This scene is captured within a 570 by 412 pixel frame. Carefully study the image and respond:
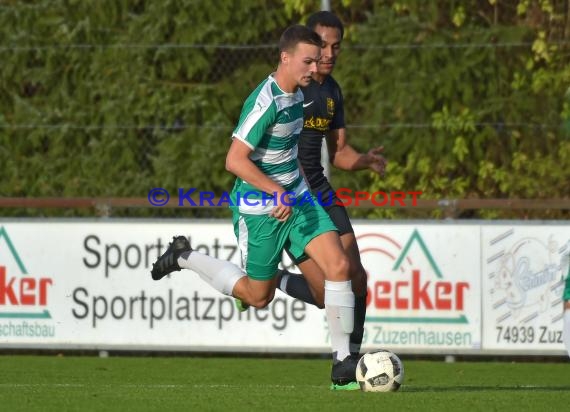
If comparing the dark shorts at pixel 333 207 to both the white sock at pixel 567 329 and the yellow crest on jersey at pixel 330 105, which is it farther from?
the white sock at pixel 567 329

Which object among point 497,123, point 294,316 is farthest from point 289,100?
point 497,123

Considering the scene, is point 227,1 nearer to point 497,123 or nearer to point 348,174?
point 348,174

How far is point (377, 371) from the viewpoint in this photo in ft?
25.9

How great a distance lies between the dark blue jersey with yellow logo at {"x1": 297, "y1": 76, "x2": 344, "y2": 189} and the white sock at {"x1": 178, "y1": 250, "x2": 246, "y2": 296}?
0.84m

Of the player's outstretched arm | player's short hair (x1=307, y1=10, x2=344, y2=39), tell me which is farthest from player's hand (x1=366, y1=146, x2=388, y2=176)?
player's short hair (x1=307, y1=10, x2=344, y2=39)

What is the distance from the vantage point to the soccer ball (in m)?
7.89

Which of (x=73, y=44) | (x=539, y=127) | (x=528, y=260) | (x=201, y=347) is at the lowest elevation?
(x=201, y=347)

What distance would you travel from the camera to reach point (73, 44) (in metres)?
15.2

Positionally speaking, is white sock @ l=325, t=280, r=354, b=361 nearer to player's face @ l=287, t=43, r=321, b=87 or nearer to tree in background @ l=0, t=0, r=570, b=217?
player's face @ l=287, t=43, r=321, b=87

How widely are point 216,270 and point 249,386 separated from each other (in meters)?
0.84

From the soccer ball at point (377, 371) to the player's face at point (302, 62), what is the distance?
168cm

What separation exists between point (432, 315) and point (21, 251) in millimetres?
3922

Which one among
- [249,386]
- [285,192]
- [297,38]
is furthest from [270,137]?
[249,386]

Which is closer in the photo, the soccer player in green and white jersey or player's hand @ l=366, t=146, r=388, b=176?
the soccer player in green and white jersey
